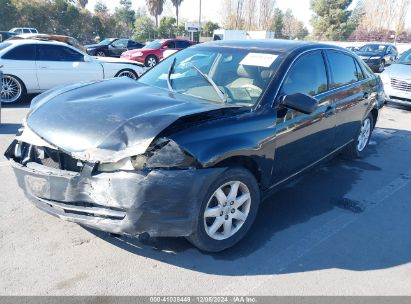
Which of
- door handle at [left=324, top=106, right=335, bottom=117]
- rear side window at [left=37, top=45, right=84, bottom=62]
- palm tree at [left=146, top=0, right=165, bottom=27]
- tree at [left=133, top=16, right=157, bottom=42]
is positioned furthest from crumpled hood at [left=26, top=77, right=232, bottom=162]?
palm tree at [left=146, top=0, right=165, bottom=27]

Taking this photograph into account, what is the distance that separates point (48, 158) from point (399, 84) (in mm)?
9364

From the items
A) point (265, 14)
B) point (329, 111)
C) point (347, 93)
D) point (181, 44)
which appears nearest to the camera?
point (329, 111)

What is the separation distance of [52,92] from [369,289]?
3.36 m

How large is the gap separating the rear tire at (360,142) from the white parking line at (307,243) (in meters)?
1.13

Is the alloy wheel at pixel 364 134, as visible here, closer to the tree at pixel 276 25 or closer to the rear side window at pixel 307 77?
the rear side window at pixel 307 77

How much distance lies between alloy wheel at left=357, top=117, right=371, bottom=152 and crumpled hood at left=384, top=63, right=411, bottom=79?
4456 mm

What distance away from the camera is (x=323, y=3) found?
50.7 m

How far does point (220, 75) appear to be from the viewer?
393 cm

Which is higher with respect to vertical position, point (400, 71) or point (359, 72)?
point (359, 72)

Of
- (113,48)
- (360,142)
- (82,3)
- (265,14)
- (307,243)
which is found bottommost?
(113,48)

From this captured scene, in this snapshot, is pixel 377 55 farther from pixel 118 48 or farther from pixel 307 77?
pixel 307 77

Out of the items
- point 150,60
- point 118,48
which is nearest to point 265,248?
point 150,60

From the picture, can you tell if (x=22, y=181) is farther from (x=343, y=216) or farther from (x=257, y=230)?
(x=343, y=216)

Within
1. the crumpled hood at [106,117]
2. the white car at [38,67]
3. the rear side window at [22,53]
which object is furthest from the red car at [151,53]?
the crumpled hood at [106,117]
